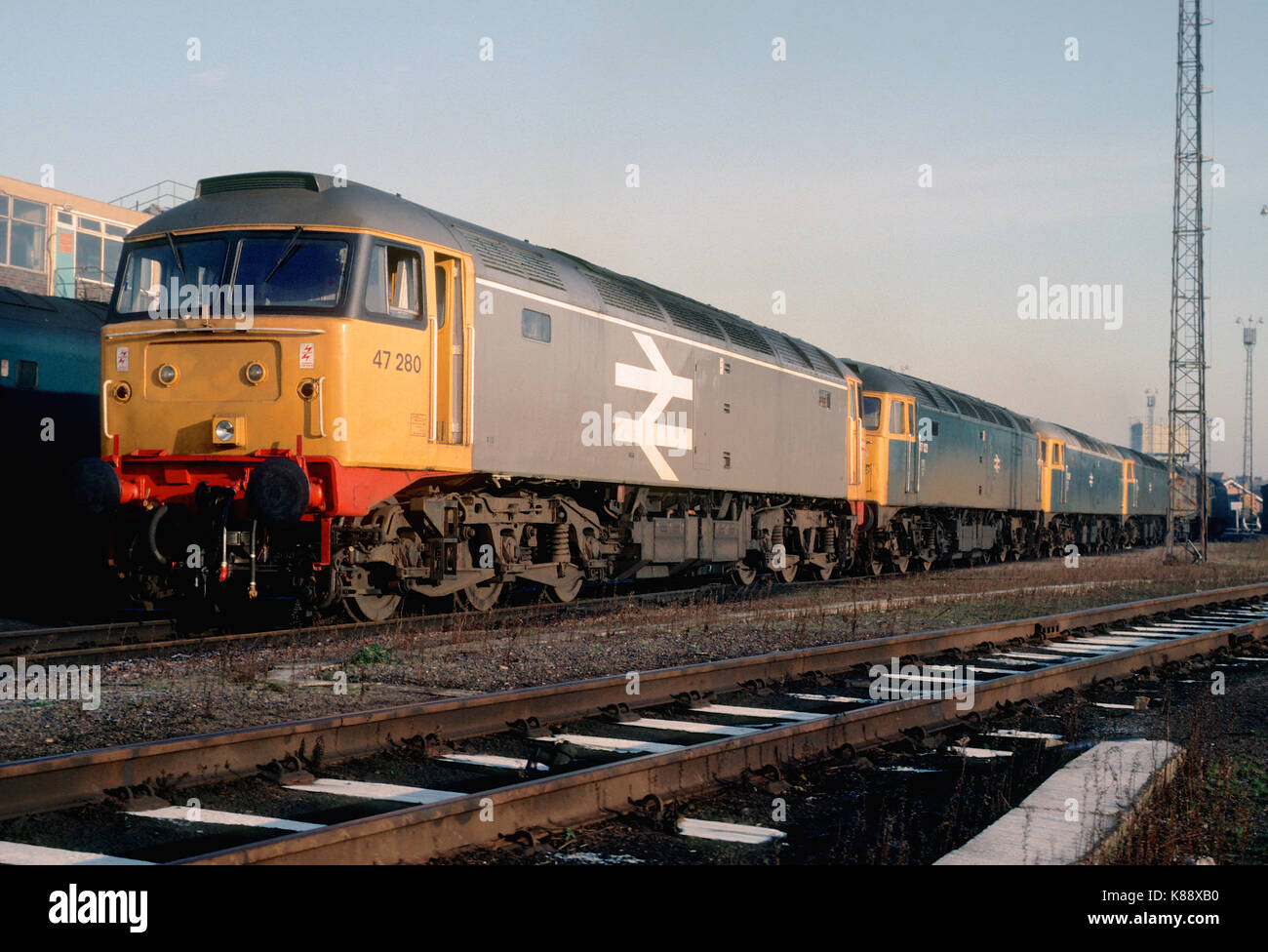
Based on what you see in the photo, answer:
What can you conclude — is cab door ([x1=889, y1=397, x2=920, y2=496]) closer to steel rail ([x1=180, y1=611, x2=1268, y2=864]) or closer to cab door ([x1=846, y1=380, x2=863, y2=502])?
cab door ([x1=846, y1=380, x2=863, y2=502])

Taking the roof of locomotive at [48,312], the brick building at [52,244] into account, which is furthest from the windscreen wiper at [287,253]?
the brick building at [52,244]

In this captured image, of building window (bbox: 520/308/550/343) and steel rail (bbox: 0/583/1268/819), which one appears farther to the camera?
building window (bbox: 520/308/550/343)

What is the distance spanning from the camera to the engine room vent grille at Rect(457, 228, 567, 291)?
12.4 metres

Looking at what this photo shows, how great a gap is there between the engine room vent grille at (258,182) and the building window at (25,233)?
27.0 m

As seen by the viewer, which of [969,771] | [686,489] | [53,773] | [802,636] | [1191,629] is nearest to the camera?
[53,773]

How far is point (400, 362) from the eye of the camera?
36.8 feet

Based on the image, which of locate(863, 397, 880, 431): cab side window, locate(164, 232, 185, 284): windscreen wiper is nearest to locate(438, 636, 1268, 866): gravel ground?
locate(164, 232, 185, 284): windscreen wiper

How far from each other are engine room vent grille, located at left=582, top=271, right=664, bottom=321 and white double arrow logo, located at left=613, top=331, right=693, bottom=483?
1.23ft

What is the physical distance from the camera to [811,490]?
821 inches

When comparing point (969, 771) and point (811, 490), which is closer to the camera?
point (969, 771)

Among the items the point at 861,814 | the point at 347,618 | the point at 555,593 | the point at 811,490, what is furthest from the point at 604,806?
the point at 811,490

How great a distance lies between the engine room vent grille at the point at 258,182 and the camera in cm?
1142

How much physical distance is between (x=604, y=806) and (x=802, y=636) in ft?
22.8
